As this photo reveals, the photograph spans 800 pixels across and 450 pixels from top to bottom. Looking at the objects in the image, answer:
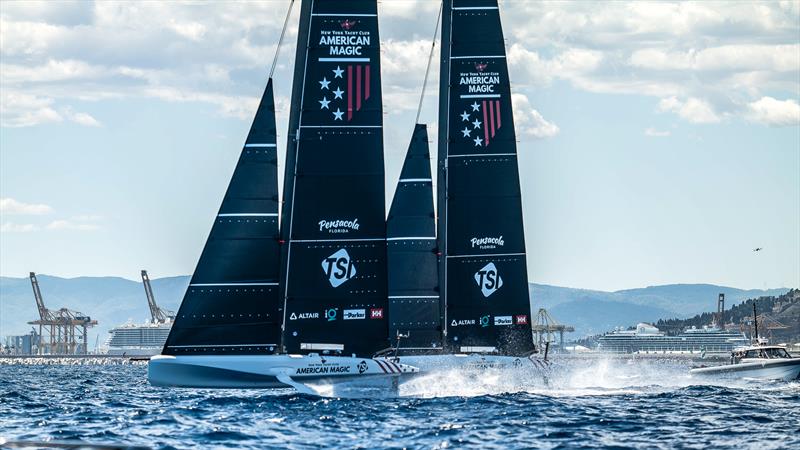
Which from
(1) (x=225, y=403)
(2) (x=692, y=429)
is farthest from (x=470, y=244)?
(2) (x=692, y=429)

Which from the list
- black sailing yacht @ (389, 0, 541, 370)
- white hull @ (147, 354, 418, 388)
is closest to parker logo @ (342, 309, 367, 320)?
white hull @ (147, 354, 418, 388)

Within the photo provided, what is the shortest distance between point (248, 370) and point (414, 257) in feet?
37.9

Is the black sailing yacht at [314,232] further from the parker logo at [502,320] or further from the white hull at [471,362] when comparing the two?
the parker logo at [502,320]

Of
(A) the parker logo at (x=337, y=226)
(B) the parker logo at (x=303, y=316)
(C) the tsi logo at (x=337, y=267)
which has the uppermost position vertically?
(A) the parker logo at (x=337, y=226)

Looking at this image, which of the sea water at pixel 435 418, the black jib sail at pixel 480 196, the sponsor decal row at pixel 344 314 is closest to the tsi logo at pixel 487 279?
the black jib sail at pixel 480 196

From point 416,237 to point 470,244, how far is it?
2115 millimetres

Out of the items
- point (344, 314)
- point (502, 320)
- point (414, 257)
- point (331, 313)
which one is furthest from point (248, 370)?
point (502, 320)

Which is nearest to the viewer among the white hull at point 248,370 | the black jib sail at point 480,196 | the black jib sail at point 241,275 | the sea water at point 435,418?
the sea water at point 435,418

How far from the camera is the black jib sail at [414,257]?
166 ft

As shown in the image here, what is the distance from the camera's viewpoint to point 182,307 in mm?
42750

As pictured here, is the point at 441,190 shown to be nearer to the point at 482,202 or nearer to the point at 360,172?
the point at 482,202

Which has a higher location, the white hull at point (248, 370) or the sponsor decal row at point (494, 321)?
the sponsor decal row at point (494, 321)

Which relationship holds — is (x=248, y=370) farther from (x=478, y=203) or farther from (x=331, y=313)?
(x=478, y=203)

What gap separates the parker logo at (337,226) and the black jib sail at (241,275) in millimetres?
1655
